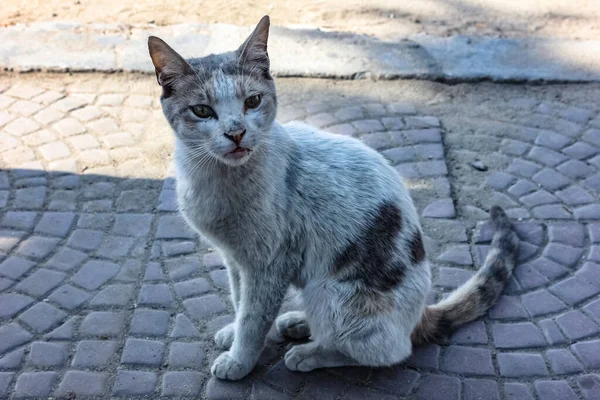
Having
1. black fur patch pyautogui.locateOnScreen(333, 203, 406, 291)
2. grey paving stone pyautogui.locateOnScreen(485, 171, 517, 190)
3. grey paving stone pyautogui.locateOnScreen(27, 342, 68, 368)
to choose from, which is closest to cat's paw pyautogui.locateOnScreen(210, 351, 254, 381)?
black fur patch pyautogui.locateOnScreen(333, 203, 406, 291)

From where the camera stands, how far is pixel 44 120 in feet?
17.4

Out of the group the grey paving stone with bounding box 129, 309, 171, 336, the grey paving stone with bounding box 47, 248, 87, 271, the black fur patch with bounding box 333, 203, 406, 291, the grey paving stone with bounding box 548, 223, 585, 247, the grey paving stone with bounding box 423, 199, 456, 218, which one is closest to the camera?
the black fur patch with bounding box 333, 203, 406, 291

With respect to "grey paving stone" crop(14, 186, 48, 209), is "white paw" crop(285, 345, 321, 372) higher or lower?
lower

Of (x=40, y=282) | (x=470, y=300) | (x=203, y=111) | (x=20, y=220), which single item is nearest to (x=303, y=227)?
(x=203, y=111)

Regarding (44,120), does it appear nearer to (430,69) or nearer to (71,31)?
(71,31)

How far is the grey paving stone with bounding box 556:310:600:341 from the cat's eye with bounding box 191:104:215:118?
2253 millimetres

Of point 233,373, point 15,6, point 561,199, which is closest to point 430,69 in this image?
point 561,199

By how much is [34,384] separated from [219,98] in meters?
1.77

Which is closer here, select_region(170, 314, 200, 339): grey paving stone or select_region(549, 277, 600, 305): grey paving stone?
select_region(170, 314, 200, 339): grey paving stone

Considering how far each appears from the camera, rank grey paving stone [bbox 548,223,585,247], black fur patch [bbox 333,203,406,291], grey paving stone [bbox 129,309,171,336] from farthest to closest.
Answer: grey paving stone [bbox 548,223,585,247] → grey paving stone [bbox 129,309,171,336] → black fur patch [bbox 333,203,406,291]

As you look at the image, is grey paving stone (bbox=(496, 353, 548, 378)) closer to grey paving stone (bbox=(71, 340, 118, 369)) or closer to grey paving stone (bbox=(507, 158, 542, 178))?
grey paving stone (bbox=(507, 158, 542, 178))

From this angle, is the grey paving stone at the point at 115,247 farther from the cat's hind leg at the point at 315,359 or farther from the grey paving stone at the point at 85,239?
the cat's hind leg at the point at 315,359

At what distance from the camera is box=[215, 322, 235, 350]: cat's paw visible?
3.54 metres

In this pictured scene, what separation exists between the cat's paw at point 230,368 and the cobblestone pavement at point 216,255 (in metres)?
0.07
